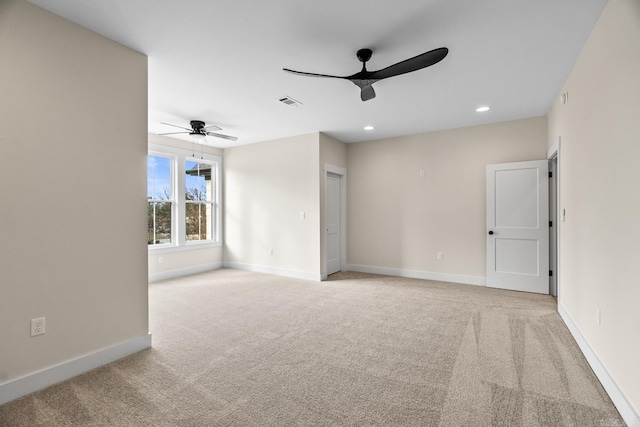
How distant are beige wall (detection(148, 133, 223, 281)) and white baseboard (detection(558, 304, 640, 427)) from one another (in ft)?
19.3

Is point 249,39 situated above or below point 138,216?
above

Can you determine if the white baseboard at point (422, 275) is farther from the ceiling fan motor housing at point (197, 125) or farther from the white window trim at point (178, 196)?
the ceiling fan motor housing at point (197, 125)

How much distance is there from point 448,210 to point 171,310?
4565 millimetres

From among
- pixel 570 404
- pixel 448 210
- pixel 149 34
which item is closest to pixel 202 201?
pixel 149 34

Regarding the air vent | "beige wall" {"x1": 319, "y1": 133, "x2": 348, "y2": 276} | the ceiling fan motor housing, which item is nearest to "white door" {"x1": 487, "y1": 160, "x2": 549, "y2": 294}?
"beige wall" {"x1": 319, "y1": 133, "x2": 348, "y2": 276}

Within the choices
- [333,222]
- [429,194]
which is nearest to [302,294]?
[333,222]

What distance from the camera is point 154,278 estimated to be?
5.25 meters

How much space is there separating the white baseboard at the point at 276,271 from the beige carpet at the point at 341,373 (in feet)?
4.75

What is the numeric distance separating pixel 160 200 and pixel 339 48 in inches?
176

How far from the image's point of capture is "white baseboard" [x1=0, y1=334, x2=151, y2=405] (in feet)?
6.31

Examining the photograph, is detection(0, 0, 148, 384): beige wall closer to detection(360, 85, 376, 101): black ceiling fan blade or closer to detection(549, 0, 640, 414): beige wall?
detection(360, 85, 376, 101): black ceiling fan blade

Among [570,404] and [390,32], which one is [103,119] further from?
[570,404]

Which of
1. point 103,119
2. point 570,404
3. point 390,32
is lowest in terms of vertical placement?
point 570,404

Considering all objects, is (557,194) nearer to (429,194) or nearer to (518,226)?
(518,226)
